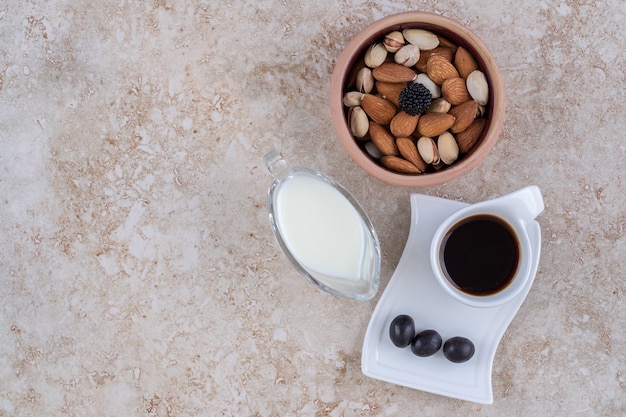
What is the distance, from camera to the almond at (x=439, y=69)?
0.83 m

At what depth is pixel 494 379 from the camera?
943 millimetres

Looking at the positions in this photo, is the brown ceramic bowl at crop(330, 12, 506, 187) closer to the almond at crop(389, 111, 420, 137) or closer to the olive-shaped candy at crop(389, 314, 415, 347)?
the almond at crop(389, 111, 420, 137)

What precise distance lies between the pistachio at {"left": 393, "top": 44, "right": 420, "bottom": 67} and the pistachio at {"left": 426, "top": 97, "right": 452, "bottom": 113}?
0.21ft

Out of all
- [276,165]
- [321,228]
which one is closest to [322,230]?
[321,228]

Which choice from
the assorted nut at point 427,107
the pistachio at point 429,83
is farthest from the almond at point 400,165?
the pistachio at point 429,83

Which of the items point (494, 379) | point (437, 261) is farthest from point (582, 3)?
point (494, 379)

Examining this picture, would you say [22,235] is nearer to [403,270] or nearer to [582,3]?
[403,270]

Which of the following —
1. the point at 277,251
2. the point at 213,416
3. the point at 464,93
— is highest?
the point at 464,93

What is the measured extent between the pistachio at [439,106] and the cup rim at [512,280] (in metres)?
0.14

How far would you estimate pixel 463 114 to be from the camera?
827mm

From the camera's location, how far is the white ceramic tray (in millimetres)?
912

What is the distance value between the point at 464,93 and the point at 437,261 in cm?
23

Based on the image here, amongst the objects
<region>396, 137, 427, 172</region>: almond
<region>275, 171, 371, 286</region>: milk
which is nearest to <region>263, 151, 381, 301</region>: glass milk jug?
<region>275, 171, 371, 286</region>: milk

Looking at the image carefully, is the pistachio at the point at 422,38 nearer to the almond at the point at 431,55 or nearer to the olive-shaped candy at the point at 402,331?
the almond at the point at 431,55
